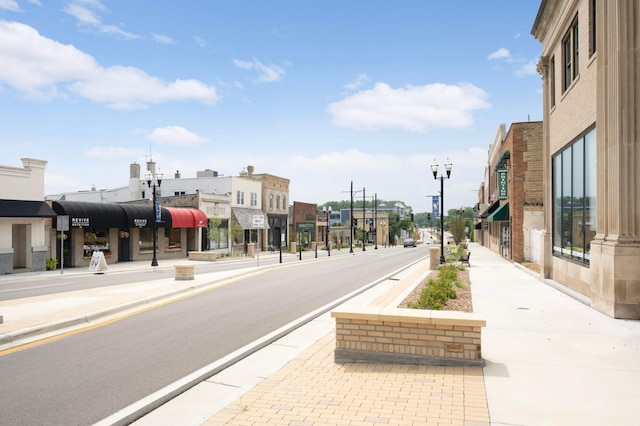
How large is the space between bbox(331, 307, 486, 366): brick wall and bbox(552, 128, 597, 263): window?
8351 mm

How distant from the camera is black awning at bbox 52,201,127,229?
2912cm

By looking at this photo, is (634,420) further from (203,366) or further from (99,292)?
(99,292)

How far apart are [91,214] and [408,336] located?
1129 inches

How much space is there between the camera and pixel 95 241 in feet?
107

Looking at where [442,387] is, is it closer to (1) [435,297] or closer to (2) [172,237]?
(1) [435,297]

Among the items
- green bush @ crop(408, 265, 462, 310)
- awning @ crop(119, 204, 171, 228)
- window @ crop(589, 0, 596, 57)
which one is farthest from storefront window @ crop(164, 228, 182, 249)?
window @ crop(589, 0, 596, 57)

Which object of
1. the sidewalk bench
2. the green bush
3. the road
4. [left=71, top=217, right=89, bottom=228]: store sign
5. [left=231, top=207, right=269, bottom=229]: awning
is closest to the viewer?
the road

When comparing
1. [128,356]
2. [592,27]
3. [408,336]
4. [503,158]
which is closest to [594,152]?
[592,27]

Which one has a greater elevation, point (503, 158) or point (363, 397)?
point (503, 158)

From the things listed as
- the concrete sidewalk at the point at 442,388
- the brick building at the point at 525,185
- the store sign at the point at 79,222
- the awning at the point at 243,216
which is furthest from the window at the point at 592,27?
the awning at the point at 243,216

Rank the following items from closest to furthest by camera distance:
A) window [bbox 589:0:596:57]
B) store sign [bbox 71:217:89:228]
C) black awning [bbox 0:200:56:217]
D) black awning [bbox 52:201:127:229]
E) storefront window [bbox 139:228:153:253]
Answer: window [bbox 589:0:596:57] < black awning [bbox 0:200:56:217] < black awning [bbox 52:201:127:229] < store sign [bbox 71:217:89:228] < storefront window [bbox 139:228:153:253]

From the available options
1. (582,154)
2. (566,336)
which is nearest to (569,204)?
(582,154)

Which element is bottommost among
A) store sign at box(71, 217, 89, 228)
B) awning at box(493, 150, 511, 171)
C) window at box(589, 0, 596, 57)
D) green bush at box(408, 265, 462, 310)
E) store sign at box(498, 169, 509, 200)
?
green bush at box(408, 265, 462, 310)

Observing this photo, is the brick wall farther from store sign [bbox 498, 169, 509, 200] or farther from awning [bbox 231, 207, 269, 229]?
awning [bbox 231, 207, 269, 229]
